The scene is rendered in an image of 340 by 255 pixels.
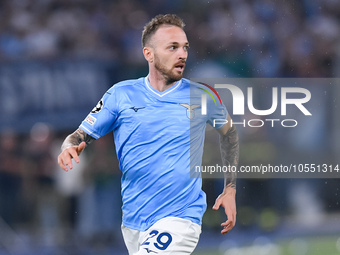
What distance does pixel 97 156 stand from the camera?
1052 cm

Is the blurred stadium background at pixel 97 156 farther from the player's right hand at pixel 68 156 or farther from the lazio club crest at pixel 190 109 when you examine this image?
the player's right hand at pixel 68 156

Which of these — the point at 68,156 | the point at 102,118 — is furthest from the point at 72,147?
the point at 102,118

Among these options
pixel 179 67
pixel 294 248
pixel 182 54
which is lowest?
pixel 294 248

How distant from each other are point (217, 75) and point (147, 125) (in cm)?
530

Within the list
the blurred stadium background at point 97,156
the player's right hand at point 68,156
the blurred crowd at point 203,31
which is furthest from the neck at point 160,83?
the blurred crowd at point 203,31

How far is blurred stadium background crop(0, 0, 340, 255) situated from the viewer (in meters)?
10.3

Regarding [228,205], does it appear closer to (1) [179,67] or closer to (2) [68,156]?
(1) [179,67]

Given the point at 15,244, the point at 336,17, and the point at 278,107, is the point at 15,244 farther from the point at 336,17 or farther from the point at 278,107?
the point at 336,17

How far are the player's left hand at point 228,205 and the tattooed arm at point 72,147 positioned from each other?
1095 millimetres

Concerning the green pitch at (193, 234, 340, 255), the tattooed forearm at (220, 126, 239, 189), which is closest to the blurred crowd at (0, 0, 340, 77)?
the green pitch at (193, 234, 340, 255)

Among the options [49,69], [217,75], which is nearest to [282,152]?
[217,75]

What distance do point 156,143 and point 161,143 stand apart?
40 millimetres

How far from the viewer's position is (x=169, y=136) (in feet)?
17.7

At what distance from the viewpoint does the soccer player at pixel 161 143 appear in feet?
17.3
